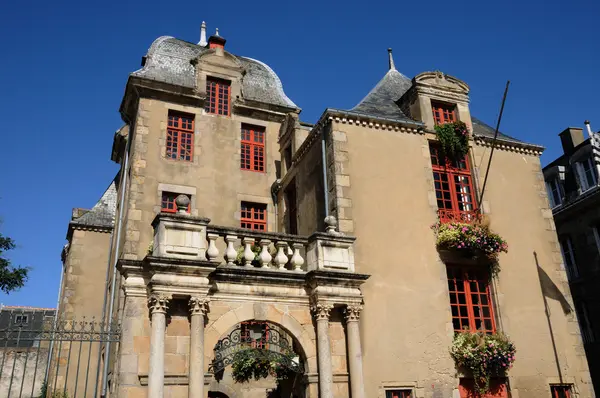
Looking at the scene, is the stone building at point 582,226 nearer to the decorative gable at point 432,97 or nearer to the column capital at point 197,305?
the decorative gable at point 432,97

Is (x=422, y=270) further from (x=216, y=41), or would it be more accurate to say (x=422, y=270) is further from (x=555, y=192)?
Answer: (x=555, y=192)

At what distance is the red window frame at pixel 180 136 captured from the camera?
46.1ft

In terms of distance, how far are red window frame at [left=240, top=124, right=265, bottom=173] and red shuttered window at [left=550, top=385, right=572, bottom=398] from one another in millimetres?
8745

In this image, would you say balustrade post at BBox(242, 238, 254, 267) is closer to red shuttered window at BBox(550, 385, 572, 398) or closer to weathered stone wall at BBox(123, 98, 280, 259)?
weathered stone wall at BBox(123, 98, 280, 259)

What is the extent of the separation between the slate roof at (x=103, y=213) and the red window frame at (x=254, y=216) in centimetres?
498

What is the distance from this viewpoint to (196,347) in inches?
292

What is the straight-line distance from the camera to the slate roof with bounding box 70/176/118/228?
16.6 meters

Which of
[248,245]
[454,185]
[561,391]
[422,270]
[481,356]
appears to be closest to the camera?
[248,245]

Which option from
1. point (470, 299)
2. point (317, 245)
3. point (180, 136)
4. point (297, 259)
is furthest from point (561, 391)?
point (180, 136)

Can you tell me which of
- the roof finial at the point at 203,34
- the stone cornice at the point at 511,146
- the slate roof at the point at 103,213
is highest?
the roof finial at the point at 203,34

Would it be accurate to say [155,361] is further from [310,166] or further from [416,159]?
[416,159]

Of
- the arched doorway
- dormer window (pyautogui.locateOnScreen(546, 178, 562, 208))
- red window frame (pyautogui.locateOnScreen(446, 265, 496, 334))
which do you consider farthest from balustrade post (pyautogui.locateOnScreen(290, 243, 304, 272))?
dormer window (pyautogui.locateOnScreen(546, 178, 562, 208))

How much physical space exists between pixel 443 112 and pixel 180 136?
6.84 metres

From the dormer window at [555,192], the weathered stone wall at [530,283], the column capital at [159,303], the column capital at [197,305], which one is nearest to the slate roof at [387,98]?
the weathered stone wall at [530,283]
